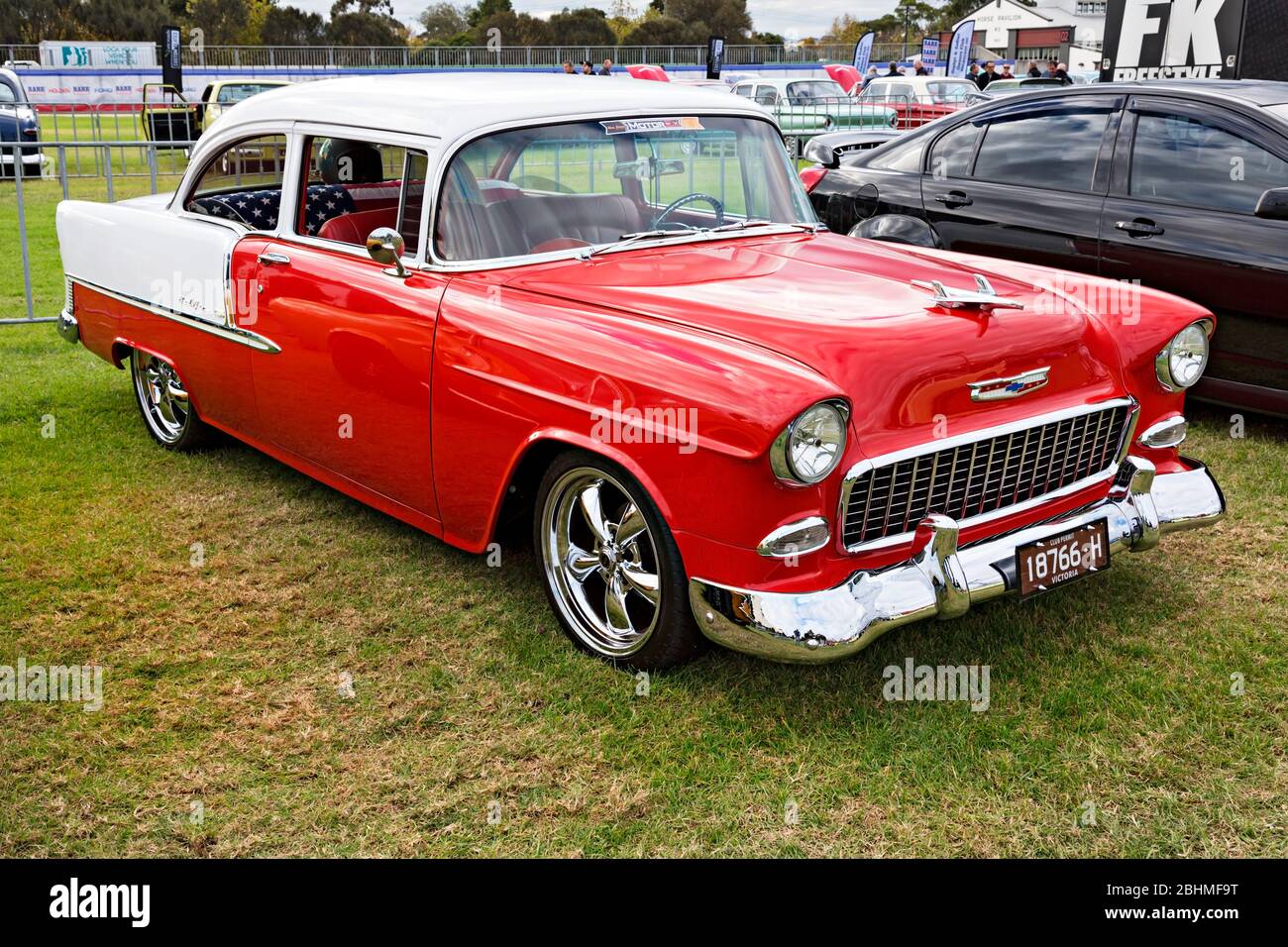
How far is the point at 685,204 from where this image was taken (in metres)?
4.45

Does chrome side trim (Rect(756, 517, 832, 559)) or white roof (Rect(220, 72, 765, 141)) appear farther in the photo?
white roof (Rect(220, 72, 765, 141))

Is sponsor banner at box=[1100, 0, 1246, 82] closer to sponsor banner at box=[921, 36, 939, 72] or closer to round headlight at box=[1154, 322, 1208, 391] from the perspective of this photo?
round headlight at box=[1154, 322, 1208, 391]

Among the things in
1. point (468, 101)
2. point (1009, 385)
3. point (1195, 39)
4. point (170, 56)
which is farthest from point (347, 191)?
point (170, 56)

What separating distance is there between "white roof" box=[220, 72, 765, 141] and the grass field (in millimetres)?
1668

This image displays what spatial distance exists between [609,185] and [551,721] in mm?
1982

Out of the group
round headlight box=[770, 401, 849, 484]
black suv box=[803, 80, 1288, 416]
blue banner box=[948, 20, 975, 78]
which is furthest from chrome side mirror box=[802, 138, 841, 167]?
blue banner box=[948, 20, 975, 78]

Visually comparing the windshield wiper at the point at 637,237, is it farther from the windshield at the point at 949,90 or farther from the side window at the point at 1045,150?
the windshield at the point at 949,90

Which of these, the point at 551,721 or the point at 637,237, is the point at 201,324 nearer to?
the point at 637,237

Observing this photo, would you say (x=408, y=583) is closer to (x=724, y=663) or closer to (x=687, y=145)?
(x=724, y=663)

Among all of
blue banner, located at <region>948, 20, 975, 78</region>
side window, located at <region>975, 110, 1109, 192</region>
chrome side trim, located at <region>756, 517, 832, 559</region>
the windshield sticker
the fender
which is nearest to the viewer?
chrome side trim, located at <region>756, 517, 832, 559</region>

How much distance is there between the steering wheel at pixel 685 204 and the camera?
4332 millimetres

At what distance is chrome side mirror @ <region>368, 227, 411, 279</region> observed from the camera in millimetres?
4020

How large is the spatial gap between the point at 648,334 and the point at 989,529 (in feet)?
3.94
